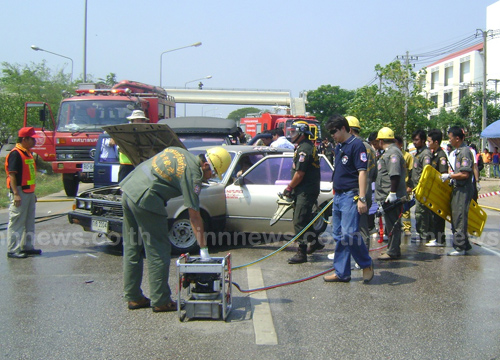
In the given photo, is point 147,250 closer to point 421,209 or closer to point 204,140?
point 421,209

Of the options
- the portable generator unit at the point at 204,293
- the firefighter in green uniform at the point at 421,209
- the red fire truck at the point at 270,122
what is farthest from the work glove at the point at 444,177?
the red fire truck at the point at 270,122

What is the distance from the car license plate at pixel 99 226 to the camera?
24.1 feet

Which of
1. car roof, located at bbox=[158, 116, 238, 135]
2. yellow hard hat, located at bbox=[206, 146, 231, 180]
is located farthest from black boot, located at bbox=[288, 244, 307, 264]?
car roof, located at bbox=[158, 116, 238, 135]

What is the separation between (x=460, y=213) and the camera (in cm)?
771

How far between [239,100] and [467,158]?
166ft

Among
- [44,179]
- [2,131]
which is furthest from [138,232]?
[2,131]

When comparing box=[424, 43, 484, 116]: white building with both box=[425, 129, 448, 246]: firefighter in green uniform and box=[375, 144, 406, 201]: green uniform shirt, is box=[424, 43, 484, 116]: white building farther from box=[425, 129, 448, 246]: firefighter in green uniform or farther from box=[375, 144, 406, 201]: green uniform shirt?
box=[375, 144, 406, 201]: green uniform shirt

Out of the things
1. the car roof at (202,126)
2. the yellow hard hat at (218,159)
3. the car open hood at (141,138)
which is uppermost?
the car roof at (202,126)

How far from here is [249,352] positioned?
420 centimetres

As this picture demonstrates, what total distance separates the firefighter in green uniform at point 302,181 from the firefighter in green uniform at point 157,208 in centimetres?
205

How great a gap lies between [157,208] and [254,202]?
319 cm

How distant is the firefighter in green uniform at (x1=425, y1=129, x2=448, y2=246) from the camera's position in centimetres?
840

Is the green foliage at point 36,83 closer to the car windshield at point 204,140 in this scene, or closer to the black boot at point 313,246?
the car windshield at point 204,140

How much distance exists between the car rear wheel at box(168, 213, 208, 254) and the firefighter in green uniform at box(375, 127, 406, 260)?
272 cm
